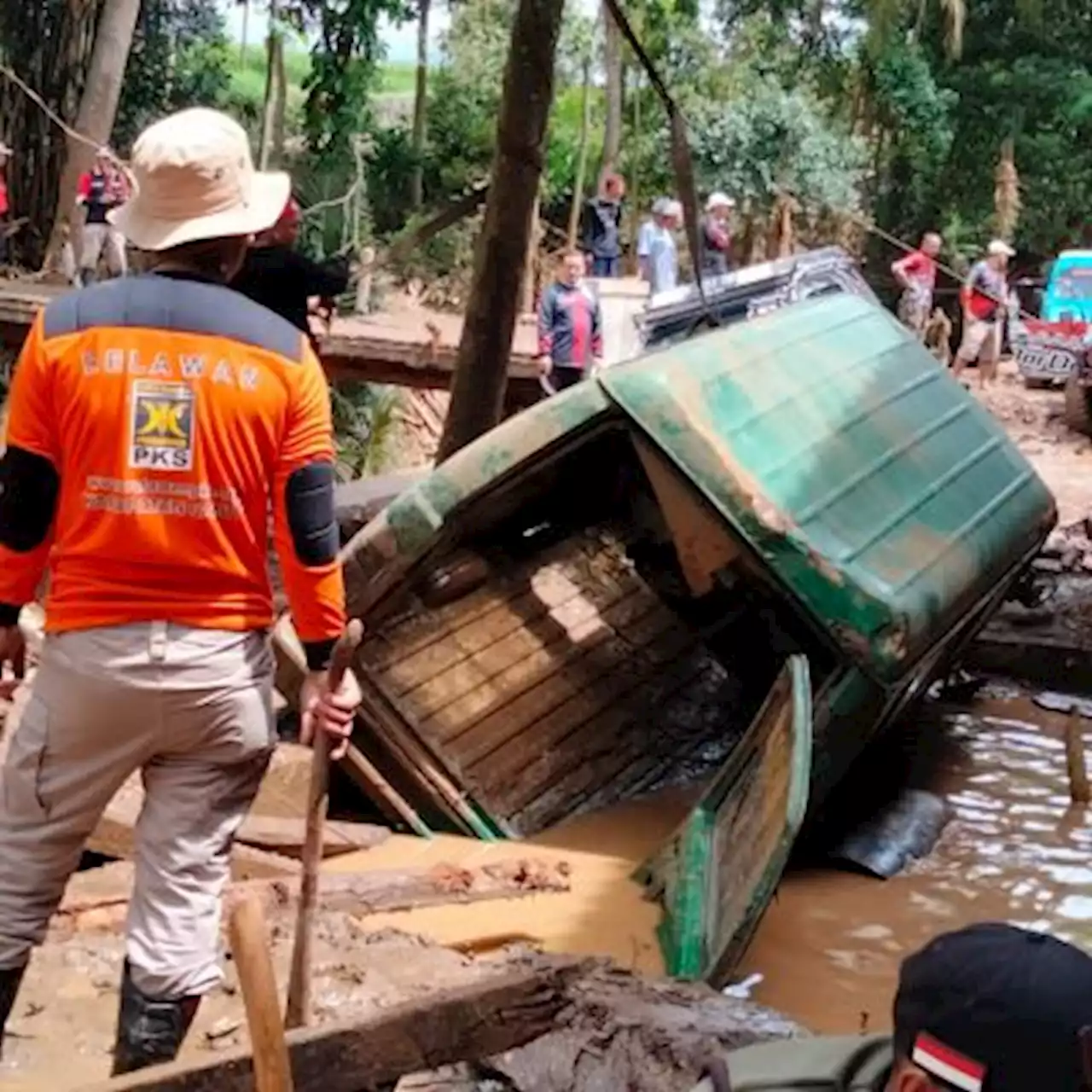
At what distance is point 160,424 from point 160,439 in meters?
0.03

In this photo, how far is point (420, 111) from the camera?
26.5 metres

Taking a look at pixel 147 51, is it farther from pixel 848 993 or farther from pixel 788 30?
pixel 848 993

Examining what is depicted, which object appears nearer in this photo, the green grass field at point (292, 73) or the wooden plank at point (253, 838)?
the wooden plank at point (253, 838)

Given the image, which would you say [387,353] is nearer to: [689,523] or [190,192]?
[689,523]

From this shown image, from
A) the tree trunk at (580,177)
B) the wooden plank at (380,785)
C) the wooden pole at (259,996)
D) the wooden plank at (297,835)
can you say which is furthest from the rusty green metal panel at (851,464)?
the tree trunk at (580,177)

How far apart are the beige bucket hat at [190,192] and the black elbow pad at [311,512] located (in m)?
0.46

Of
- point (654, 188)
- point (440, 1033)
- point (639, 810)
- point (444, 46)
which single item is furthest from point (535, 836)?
point (444, 46)

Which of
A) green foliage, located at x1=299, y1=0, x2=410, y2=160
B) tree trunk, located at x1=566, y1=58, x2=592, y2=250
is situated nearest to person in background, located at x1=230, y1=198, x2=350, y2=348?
tree trunk, located at x1=566, y1=58, x2=592, y2=250

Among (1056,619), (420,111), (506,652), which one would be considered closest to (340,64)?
(420,111)

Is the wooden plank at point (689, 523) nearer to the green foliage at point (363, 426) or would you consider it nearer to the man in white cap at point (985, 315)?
the green foliage at point (363, 426)

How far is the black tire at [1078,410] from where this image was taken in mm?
17047

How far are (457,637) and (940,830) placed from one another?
225cm

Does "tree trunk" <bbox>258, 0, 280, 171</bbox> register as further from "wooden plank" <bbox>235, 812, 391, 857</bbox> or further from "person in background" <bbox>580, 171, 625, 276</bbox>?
"wooden plank" <bbox>235, 812, 391, 857</bbox>

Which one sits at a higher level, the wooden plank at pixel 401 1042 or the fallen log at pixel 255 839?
the wooden plank at pixel 401 1042
